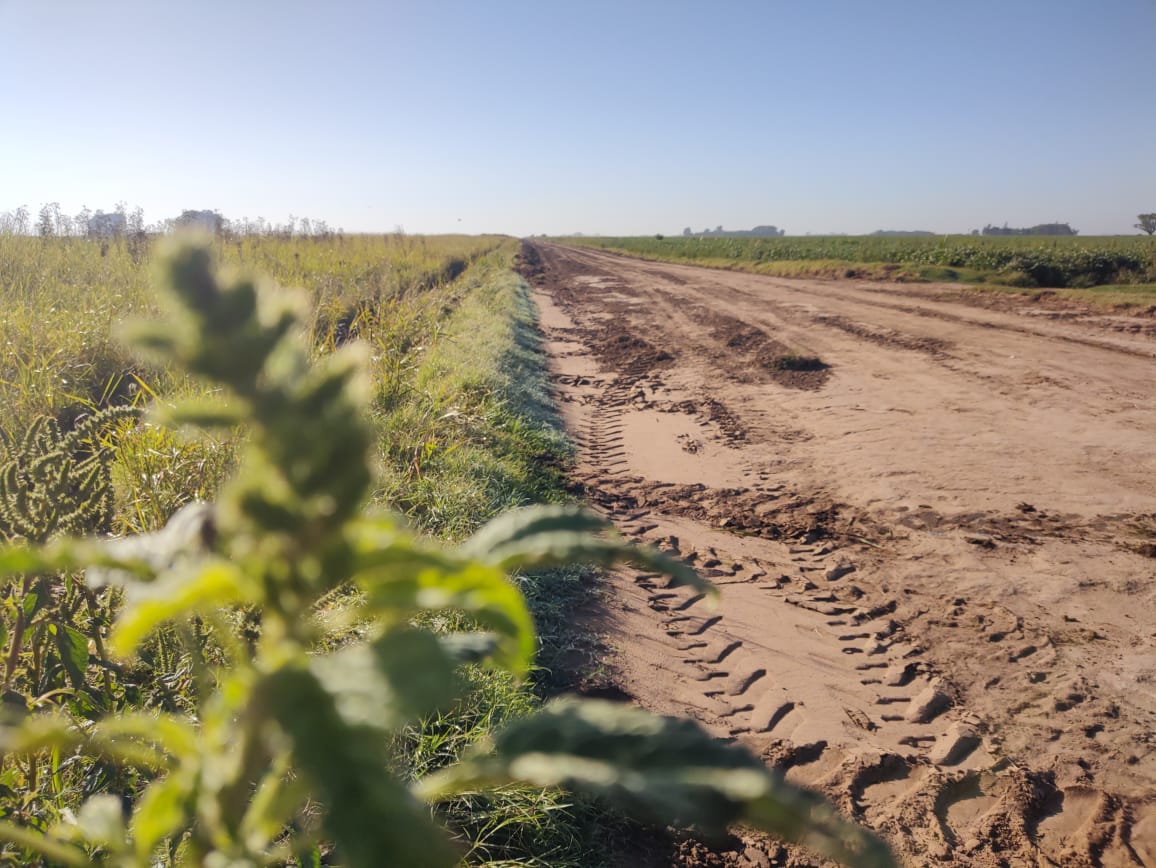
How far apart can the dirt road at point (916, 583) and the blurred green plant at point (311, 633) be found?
2.08 metres

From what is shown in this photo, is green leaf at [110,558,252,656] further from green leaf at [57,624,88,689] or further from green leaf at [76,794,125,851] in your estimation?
green leaf at [57,624,88,689]

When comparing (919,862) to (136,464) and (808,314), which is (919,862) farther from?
(808,314)

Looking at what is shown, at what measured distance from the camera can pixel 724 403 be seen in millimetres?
7691

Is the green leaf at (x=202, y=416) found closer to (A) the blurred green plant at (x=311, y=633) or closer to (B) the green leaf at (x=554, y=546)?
(A) the blurred green plant at (x=311, y=633)

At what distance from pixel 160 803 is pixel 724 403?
7.40 m

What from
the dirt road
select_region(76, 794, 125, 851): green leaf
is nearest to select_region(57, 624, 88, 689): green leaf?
select_region(76, 794, 125, 851): green leaf

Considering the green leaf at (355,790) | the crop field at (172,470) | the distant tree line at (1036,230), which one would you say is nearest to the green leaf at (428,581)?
the green leaf at (355,790)

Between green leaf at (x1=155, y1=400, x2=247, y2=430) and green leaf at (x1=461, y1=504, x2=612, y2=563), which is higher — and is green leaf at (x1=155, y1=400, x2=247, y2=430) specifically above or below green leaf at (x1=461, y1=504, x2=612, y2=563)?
above

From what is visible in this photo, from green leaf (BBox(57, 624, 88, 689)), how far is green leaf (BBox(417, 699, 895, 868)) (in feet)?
4.41

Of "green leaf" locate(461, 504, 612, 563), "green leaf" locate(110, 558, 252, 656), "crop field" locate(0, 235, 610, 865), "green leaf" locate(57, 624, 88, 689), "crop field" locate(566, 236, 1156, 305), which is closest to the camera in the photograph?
"green leaf" locate(110, 558, 252, 656)

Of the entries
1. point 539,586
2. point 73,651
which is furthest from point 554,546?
point 539,586

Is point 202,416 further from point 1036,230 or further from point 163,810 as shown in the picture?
point 1036,230

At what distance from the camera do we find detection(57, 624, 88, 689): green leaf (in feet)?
5.02

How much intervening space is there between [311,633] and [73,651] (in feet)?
4.38
